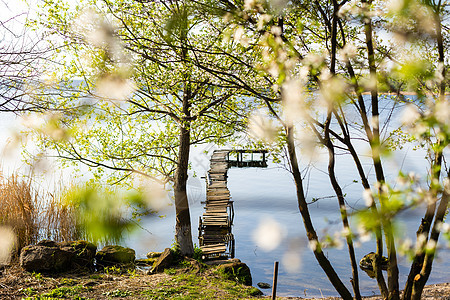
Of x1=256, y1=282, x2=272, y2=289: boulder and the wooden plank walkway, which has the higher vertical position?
the wooden plank walkway

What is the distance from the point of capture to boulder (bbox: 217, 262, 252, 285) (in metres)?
7.64

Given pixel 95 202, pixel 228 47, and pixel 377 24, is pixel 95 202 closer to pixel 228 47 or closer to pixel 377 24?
pixel 228 47

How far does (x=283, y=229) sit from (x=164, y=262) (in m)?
7.33

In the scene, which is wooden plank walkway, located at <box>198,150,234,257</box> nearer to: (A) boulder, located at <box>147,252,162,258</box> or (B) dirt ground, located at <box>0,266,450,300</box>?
(A) boulder, located at <box>147,252,162,258</box>

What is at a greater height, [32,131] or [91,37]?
[91,37]

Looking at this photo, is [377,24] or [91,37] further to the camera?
[91,37]

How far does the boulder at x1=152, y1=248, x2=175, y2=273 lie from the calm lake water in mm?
2168

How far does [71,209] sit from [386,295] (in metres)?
6.60

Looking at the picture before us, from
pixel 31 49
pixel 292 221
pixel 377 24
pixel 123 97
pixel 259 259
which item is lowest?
pixel 259 259

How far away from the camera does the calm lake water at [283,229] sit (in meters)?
9.60

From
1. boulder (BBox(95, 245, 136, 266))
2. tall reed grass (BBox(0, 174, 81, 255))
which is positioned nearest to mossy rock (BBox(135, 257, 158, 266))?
boulder (BBox(95, 245, 136, 266))

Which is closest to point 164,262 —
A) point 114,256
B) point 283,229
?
point 114,256

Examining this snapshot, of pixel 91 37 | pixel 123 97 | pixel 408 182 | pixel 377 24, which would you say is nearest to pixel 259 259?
pixel 123 97

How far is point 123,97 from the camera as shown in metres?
7.41
